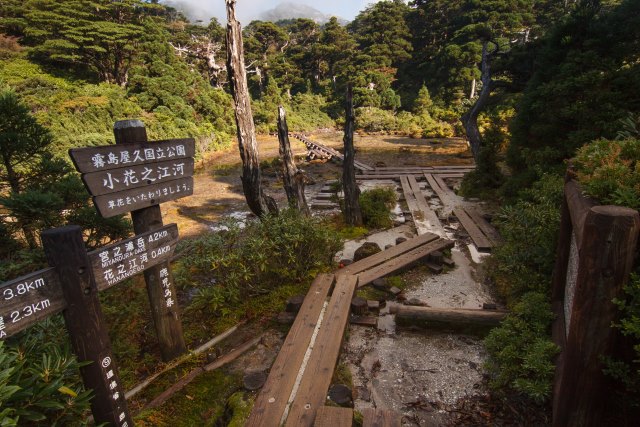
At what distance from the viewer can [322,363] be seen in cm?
337

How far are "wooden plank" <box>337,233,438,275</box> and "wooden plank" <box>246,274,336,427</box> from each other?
126 cm

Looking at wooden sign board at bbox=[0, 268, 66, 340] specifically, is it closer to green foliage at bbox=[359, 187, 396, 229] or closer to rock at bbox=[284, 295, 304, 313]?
rock at bbox=[284, 295, 304, 313]

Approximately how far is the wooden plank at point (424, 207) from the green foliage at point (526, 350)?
4.90 m

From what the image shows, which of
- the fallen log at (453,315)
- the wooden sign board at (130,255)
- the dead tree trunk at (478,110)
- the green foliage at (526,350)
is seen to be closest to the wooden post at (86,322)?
the wooden sign board at (130,255)

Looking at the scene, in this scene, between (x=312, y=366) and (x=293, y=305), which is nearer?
(x=312, y=366)

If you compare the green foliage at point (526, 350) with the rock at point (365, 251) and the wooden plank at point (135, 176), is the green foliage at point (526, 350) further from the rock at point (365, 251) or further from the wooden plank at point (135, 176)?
the wooden plank at point (135, 176)

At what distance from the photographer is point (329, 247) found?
586 cm

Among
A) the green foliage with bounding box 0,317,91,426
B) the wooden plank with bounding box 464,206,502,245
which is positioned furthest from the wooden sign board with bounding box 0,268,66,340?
the wooden plank with bounding box 464,206,502,245

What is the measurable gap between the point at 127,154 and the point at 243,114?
3.81m

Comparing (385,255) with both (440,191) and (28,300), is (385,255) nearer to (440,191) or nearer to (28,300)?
(28,300)

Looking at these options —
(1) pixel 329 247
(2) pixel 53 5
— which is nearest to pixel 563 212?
(1) pixel 329 247

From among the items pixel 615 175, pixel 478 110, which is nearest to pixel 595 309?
pixel 615 175

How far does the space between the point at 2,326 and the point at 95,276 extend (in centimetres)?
62

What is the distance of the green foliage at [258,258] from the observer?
4.80 meters
